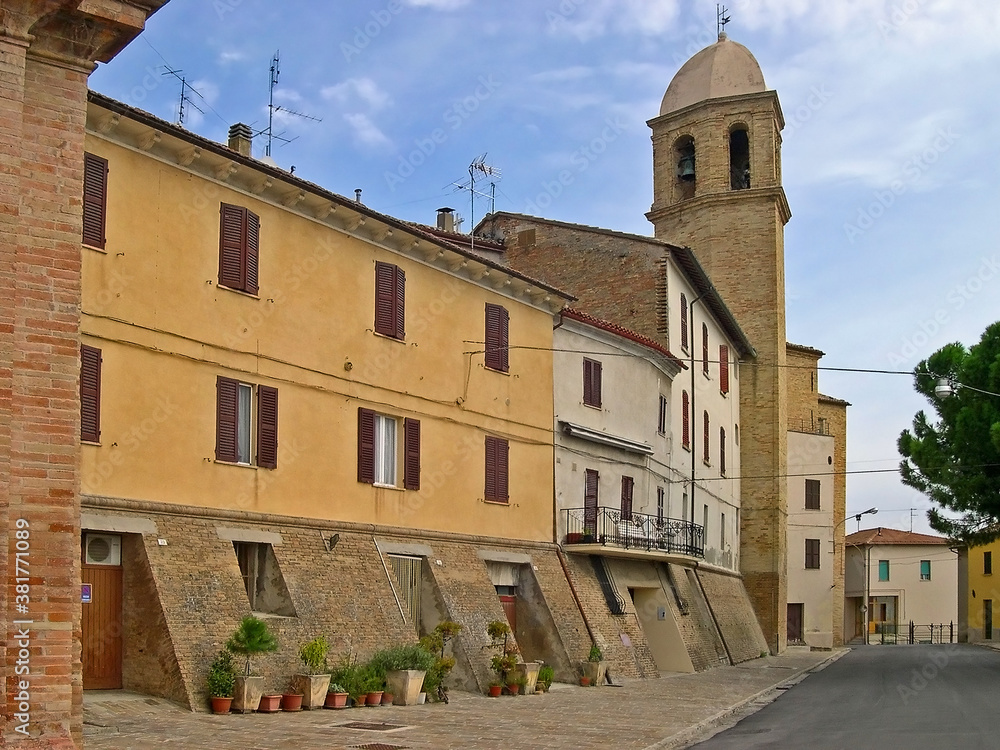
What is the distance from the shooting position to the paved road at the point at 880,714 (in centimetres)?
1447

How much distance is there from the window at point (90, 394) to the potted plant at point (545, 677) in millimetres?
10181

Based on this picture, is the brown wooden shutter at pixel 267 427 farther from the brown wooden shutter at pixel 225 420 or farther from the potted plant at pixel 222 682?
the potted plant at pixel 222 682

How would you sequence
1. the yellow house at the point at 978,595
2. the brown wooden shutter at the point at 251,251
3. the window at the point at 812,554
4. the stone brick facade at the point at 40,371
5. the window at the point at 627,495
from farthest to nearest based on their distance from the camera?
the yellow house at the point at 978,595 → the window at the point at 812,554 → the window at the point at 627,495 → the brown wooden shutter at the point at 251,251 → the stone brick facade at the point at 40,371

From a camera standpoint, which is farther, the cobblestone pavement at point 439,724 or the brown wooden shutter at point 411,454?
the brown wooden shutter at point 411,454

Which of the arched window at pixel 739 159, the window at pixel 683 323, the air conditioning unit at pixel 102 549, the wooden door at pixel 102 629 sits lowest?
the wooden door at pixel 102 629

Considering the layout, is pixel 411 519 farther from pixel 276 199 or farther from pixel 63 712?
pixel 63 712

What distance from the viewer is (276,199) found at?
1902 cm

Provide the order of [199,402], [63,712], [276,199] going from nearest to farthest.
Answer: [63,712], [199,402], [276,199]

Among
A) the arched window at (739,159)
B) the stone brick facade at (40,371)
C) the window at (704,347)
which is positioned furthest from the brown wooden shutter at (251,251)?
the arched window at (739,159)

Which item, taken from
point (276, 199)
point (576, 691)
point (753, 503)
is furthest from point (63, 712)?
point (753, 503)

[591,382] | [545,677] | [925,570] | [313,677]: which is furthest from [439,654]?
[925,570]

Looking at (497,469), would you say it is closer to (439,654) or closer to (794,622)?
(439,654)

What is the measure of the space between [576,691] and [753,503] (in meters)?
23.4

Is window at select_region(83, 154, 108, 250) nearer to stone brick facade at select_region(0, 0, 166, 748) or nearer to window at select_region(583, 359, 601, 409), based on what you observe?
stone brick facade at select_region(0, 0, 166, 748)
